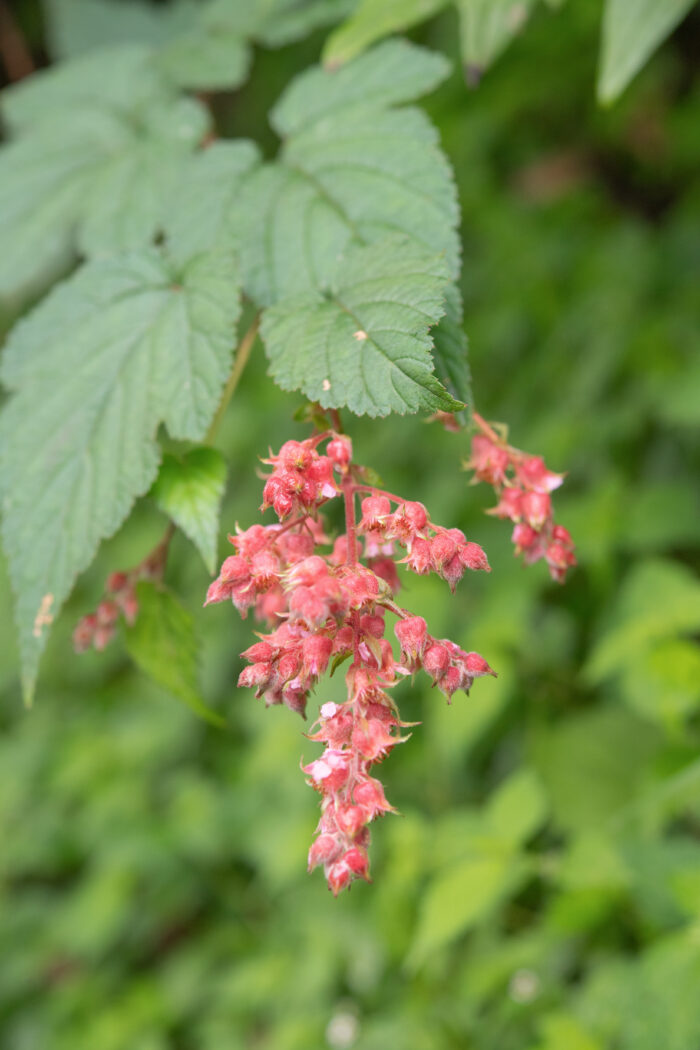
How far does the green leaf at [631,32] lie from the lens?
54.6 inches

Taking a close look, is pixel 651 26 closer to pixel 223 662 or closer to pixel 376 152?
pixel 376 152

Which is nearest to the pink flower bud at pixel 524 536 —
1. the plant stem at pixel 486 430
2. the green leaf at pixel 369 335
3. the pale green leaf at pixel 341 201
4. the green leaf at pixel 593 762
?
the plant stem at pixel 486 430

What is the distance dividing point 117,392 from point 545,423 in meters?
1.54

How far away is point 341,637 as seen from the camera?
33.9 inches

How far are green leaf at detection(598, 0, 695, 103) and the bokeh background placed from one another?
2.61 ft

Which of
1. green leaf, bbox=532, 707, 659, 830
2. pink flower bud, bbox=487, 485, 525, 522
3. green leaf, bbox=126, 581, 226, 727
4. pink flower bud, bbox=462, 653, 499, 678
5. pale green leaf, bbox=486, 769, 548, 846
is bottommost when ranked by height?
green leaf, bbox=532, 707, 659, 830

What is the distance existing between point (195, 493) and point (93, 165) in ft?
2.93

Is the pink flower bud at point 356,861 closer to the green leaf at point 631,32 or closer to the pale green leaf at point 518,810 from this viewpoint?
the pale green leaf at point 518,810

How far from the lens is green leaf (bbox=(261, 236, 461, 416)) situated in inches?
35.7

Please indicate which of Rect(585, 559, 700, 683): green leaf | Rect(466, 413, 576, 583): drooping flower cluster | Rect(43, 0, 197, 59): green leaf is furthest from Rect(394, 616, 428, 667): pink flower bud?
Rect(43, 0, 197, 59): green leaf

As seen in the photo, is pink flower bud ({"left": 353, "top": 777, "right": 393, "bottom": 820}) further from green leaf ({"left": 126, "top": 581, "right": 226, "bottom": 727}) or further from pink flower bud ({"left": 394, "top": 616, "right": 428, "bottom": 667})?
green leaf ({"left": 126, "top": 581, "right": 226, "bottom": 727})

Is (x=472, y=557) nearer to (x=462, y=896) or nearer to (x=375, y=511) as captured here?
(x=375, y=511)

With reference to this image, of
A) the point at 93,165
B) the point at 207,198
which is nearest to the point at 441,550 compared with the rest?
the point at 207,198

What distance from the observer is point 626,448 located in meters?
2.61
